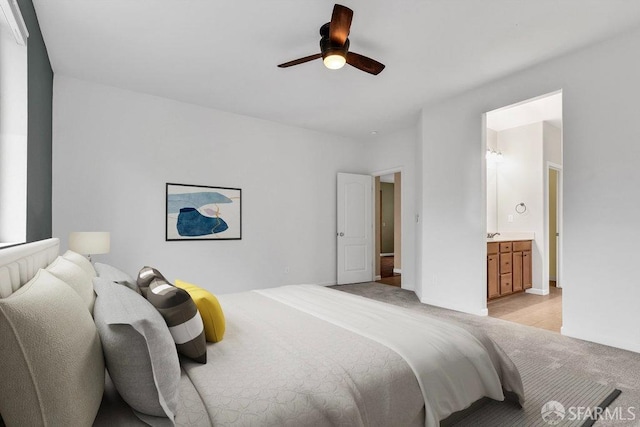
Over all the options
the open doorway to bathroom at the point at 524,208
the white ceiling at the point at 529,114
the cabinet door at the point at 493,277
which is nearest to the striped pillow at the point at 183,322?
the open doorway to bathroom at the point at 524,208

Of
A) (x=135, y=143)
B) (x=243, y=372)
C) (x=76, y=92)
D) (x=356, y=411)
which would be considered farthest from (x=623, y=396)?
(x=76, y=92)

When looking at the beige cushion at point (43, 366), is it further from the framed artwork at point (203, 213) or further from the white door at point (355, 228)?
the white door at point (355, 228)

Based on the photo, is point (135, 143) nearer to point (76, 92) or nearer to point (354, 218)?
point (76, 92)

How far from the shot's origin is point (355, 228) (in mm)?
6105

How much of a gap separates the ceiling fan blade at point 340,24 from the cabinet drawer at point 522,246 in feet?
13.7

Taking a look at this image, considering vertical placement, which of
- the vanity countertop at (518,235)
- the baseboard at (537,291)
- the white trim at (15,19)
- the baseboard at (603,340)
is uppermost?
the white trim at (15,19)

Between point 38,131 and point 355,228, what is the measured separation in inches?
181

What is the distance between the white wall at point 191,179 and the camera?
377 centimetres

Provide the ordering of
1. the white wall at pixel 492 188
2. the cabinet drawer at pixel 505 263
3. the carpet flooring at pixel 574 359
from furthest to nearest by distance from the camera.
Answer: the white wall at pixel 492 188 → the cabinet drawer at pixel 505 263 → the carpet flooring at pixel 574 359

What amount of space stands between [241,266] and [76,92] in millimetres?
2881

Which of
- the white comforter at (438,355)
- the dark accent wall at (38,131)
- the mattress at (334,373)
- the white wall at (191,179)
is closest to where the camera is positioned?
the mattress at (334,373)

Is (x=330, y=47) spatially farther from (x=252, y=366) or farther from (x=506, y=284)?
(x=506, y=284)

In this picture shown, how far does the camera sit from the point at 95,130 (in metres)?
3.86
